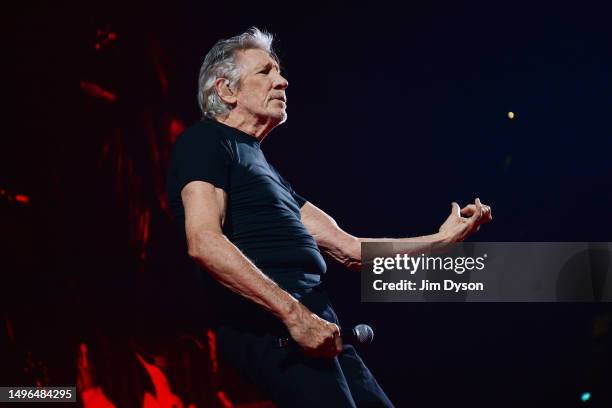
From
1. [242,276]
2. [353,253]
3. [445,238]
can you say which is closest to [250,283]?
[242,276]

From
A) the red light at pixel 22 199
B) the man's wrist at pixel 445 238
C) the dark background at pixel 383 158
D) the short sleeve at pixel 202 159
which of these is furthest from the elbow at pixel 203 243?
the red light at pixel 22 199

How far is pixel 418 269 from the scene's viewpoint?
2.60 metres

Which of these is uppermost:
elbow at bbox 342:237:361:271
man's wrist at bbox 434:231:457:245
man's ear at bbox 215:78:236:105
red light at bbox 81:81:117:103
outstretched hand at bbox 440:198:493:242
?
red light at bbox 81:81:117:103

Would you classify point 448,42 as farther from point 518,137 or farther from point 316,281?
point 316,281

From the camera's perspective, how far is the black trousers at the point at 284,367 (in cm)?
139

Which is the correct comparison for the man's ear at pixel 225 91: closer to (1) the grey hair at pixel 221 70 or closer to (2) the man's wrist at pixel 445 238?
(1) the grey hair at pixel 221 70

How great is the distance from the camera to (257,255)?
4.88 ft

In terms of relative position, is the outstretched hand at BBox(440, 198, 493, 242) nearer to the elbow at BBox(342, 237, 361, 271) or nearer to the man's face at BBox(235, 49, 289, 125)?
the elbow at BBox(342, 237, 361, 271)

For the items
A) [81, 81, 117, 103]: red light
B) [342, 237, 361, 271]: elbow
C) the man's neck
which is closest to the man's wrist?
[342, 237, 361, 271]: elbow

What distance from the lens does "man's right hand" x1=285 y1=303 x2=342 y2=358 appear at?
1317 millimetres

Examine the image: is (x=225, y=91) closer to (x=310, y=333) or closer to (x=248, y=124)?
(x=248, y=124)

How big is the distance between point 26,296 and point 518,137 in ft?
7.56

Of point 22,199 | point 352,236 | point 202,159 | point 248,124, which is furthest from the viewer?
point 22,199

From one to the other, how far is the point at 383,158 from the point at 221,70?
4.61 feet
